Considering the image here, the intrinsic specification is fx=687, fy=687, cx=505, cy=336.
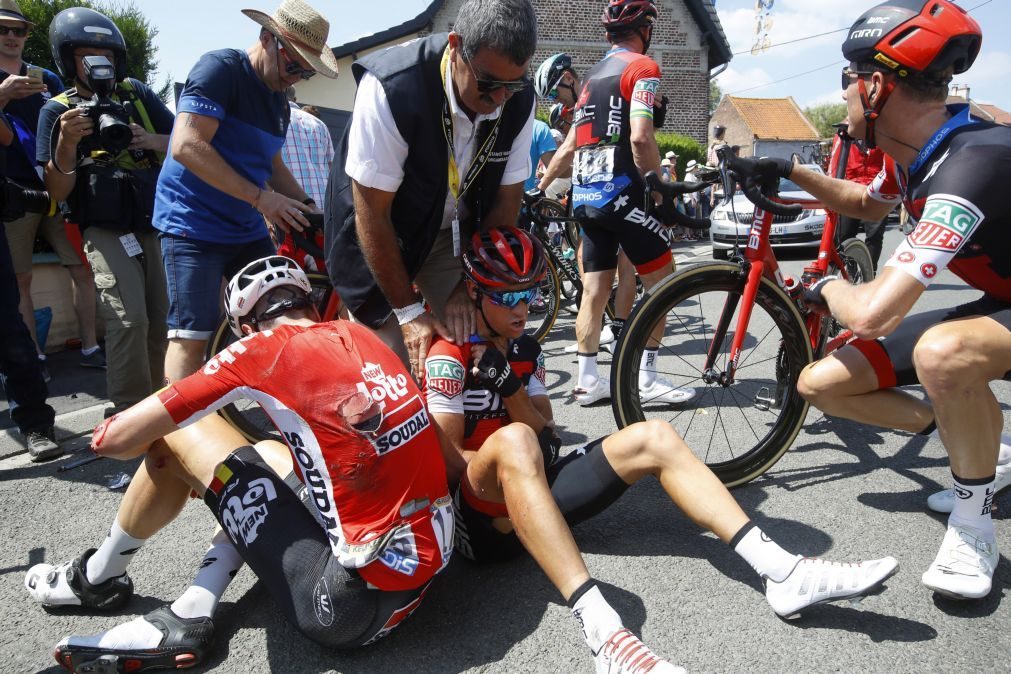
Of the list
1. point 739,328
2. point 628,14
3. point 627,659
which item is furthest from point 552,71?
point 627,659

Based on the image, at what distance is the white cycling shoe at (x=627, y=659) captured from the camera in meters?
1.70

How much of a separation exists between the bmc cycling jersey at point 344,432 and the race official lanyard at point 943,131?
5.98 feet

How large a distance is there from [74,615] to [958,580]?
2.80m

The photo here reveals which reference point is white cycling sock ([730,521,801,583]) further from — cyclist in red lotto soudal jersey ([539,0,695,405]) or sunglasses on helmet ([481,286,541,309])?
cyclist in red lotto soudal jersey ([539,0,695,405])

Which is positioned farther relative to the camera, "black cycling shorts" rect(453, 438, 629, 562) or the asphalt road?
"black cycling shorts" rect(453, 438, 629, 562)

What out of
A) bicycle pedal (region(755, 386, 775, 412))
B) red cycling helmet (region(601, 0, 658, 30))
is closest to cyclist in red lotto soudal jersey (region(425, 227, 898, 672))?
bicycle pedal (region(755, 386, 775, 412))

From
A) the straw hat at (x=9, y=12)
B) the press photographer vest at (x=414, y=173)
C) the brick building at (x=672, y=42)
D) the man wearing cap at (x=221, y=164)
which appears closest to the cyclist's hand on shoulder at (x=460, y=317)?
the press photographer vest at (x=414, y=173)

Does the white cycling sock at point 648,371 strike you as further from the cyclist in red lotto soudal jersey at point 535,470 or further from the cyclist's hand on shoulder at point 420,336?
the cyclist's hand on shoulder at point 420,336

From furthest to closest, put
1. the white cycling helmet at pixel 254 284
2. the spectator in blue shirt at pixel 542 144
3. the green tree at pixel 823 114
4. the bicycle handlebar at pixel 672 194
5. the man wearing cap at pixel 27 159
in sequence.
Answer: the green tree at pixel 823 114
the spectator in blue shirt at pixel 542 144
the man wearing cap at pixel 27 159
the bicycle handlebar at pixel 672 194
the white cycling helmet at pixel 254 284

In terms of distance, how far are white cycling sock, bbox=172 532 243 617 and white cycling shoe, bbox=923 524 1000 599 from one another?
214 cm

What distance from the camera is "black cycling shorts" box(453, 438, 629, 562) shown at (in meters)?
2.23

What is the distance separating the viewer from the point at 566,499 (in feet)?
7.38

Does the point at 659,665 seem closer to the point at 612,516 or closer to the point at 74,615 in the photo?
the point at 612,516

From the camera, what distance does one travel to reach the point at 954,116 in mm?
2270
